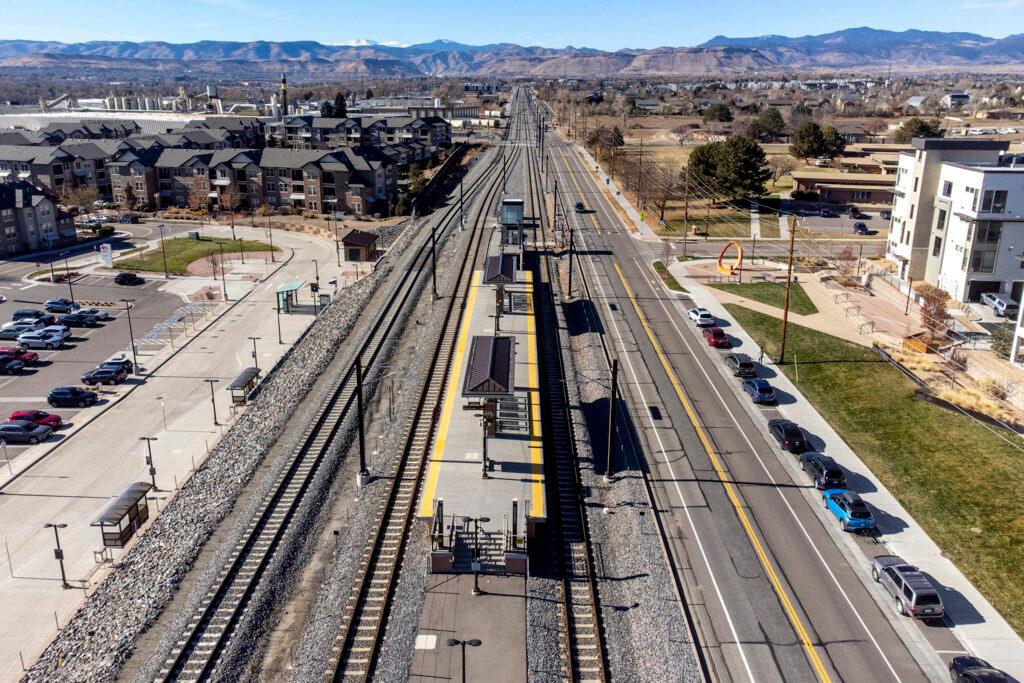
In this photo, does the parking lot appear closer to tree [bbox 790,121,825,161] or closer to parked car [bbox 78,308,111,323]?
parked car [bbox 78,308,111,323]

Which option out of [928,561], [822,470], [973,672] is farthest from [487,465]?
[973,672]

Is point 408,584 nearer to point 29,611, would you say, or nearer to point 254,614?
point 254,614

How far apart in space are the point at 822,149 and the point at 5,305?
100 meters

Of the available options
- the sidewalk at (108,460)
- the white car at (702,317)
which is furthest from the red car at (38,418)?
the white car at (702,317)

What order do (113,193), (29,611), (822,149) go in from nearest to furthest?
(29,611) → (113,193) → (822,149)

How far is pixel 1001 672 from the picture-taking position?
19328 mm

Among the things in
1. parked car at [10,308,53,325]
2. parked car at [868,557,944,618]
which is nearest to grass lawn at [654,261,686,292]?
parked car at [868,557,944,618]

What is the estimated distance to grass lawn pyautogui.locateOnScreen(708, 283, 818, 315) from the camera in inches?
2010

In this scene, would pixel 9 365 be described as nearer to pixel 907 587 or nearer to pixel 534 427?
pixel 534 427

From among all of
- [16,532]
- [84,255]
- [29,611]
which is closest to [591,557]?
[29,611]

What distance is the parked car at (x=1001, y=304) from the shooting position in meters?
46.7

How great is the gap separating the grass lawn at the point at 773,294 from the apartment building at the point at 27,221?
206 ft

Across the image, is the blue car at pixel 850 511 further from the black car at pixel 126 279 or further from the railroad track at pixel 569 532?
the black car at pixel 126 279

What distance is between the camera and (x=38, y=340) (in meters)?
47.8
